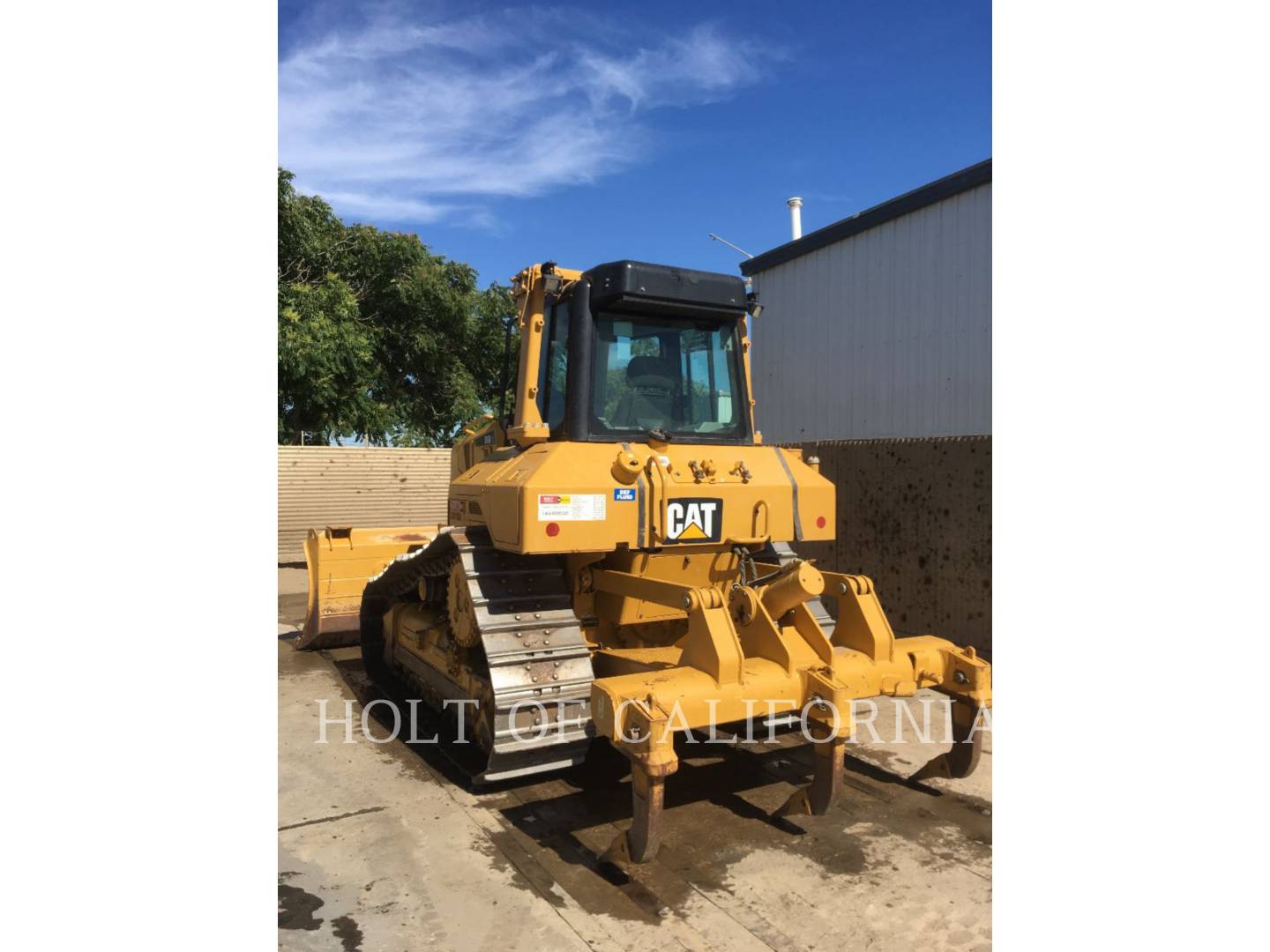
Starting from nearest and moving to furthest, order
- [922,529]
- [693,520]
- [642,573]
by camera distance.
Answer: [693,520] → [642,573] → [922,529]

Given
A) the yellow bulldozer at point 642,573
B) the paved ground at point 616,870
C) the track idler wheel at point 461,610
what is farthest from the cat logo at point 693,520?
the paved ground at point 616,870

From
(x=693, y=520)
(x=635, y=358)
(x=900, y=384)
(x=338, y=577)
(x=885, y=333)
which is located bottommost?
(x=338, y=577)

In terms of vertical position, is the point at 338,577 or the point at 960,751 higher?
the point at 338,577

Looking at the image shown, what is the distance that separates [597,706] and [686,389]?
2268 mm

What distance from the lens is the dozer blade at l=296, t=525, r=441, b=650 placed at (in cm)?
790

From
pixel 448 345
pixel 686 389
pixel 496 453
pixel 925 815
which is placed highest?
pixel 448 345

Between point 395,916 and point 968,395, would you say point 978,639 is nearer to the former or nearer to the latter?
point 968,395

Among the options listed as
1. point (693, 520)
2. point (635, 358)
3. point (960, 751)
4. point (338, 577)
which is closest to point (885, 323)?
point (635, 358)

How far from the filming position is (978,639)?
284 inches

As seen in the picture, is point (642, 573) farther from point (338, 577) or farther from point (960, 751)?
point (338, 577)

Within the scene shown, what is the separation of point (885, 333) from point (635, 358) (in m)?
5.99

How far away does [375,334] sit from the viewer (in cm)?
1762

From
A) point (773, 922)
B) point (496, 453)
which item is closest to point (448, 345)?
point (496, 453)

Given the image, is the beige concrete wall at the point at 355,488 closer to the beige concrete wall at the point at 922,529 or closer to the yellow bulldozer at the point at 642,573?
the beige concrete wall at the point at 922,529
